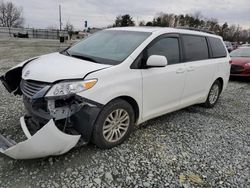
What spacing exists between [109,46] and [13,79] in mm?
1635

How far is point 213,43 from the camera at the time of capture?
5.40 m

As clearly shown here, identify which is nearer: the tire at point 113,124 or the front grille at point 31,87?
the front grille at point 31,87

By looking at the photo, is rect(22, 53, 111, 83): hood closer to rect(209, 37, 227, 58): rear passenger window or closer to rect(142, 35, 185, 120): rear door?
rect(142, 35, 185, 120): rear door

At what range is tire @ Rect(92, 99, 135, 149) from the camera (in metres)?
3.15

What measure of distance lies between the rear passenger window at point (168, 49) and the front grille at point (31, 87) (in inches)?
64.5

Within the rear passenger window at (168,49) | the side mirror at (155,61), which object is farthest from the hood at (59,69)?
the rear passenger window at (168,49)

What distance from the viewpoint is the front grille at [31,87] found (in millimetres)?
3023

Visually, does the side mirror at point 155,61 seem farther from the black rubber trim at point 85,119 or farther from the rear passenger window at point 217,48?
the rear passenger window at point 217,48

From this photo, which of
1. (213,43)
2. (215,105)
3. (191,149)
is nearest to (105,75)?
(191,149)

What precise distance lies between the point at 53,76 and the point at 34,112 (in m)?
0.53

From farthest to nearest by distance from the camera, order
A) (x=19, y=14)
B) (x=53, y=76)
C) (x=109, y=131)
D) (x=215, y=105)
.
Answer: (x=19, y=14), (x=215, y=105), (x=109, y=131), (x=53, y=76)

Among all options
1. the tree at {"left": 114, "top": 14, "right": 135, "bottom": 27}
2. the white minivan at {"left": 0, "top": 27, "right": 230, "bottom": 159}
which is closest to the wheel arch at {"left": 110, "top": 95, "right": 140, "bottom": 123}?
the white minivan at {"left": 0, "top": 27, "right": 230, "bottom": 159}

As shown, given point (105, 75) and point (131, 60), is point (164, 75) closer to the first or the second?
point (131, 60)

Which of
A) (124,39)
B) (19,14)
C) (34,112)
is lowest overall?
(34,112)
